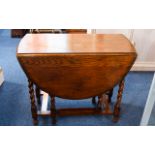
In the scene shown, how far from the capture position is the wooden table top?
1.45 m

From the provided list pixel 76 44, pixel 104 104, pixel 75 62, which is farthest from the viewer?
pixel 104 104

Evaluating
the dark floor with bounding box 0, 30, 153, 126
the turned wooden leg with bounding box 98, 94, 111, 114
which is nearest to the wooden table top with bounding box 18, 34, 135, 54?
the turned wooden leg with bounding box 98, 94, 111, 114

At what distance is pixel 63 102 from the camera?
2135 mm

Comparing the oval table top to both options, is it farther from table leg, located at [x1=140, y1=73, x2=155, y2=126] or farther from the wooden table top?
table leg, located at [x1=140, y1=73, x2=155, y2=126]

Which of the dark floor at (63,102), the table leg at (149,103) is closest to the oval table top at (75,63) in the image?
the table leg at (149,103)

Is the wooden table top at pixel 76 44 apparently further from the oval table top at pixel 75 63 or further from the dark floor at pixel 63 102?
the dark floor at pixel 63 102

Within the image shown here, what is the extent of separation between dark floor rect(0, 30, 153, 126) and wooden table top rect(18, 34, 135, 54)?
2.36ft

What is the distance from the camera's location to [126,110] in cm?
206

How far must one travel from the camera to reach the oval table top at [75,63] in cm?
142

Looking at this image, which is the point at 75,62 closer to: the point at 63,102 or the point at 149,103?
the point at 149,103

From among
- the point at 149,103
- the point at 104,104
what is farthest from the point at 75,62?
the point at 104,104
